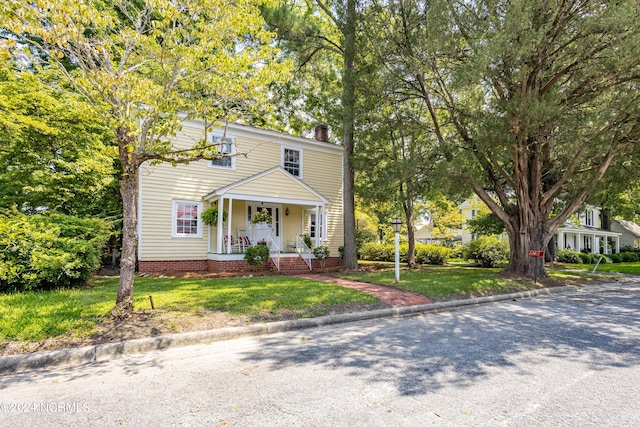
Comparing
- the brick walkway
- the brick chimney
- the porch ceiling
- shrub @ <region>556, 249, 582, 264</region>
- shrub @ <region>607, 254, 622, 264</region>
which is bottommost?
shrub @ <region>607, 254, 622, 264</region>

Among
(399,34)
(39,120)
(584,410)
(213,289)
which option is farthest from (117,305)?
(399,34)

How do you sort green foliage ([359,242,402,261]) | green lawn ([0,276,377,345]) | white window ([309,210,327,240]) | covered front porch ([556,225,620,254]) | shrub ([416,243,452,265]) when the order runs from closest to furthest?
green lawn ([0,276,377,345])
white window ([309,210,327,240])
shrub ([416,243,452,265])
green foliage ([359,242,402,261])
covered front porch ([556,225,620,254])

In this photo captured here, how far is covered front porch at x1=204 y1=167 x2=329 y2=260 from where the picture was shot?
1420 centimetres

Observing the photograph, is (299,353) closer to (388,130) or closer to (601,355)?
(601,355)

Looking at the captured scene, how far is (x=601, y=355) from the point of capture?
4695 millimetres

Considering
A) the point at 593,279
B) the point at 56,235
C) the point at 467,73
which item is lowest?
the point at 593,279

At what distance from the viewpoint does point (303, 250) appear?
632 inches

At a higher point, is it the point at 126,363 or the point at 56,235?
the point at 56,235

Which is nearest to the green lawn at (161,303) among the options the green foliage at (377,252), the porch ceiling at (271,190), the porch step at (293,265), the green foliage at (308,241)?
the porch step at (293,265)

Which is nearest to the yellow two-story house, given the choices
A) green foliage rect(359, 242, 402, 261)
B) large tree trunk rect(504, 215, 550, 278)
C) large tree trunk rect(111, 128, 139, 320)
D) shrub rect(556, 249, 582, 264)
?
green foliage rect(359, 242, 402, 261)

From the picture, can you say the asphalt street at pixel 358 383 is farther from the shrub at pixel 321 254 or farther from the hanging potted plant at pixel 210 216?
the shrub at pixel 321 254

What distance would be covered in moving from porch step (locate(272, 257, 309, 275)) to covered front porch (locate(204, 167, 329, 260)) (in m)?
0.48

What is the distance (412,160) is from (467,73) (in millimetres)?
3657

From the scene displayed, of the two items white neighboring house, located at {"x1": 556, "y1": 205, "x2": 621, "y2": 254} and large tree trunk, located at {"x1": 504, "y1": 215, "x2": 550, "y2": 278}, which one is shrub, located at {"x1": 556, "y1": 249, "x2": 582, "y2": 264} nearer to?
white neighboring house, located at {"x1": 556, "y1": 205, "x2": 621, "y2": 254}
